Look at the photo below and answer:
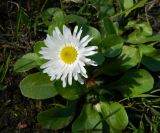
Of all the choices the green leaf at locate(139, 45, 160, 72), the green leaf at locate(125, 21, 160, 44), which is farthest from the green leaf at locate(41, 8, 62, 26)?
the green leaf at locate(139, 45, 160, 72)

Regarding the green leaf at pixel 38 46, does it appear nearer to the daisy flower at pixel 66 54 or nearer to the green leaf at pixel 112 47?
the daisy flower at pixel 66 54

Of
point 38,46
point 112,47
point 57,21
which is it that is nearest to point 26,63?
point 38,46

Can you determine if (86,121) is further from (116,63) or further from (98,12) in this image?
(98,12)

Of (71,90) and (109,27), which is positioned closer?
(71,90)

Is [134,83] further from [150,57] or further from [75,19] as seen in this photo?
[75,19]

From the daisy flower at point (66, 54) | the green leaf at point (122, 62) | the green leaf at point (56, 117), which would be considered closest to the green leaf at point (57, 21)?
the daisy flower at point (66, 54)

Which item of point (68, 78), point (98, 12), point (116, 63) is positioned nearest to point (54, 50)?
point (68, 78)
